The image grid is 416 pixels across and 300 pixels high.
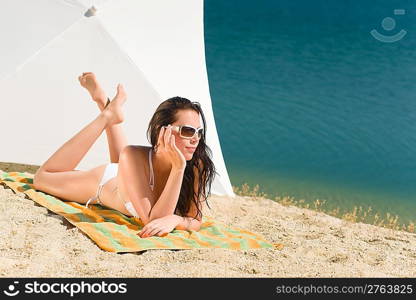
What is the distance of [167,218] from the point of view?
11.5 ft

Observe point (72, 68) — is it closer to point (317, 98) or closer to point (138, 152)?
point (138, 152)

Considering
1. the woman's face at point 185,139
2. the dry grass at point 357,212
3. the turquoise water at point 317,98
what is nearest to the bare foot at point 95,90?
the woman's face at point 185,139

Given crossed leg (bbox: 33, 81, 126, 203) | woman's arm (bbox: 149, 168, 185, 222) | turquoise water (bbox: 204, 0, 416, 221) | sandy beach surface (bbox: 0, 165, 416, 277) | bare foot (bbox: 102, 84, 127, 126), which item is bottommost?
sandy beach surface (bbox: 0, 165, 416, 277)

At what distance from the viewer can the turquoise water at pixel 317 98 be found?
8.52 metres

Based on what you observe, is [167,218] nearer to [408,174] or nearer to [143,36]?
[143,36]

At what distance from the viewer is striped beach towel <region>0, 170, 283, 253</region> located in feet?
10.7

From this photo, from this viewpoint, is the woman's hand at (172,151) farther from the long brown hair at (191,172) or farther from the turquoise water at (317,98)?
the turquoise water at (317,98)

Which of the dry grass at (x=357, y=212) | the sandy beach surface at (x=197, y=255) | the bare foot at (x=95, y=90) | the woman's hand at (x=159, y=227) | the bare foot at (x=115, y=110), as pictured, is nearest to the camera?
the sandy beach surface at (x=197, y=255)

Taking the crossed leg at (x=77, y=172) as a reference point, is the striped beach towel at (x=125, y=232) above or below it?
below

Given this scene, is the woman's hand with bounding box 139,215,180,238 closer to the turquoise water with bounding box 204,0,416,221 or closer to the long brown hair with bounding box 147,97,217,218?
the long brown hair with bounding box 147,97,217,218

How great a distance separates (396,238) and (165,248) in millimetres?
2021

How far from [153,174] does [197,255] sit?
611 mm

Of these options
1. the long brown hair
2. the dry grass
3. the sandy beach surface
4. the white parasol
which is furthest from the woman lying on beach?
the dry grass

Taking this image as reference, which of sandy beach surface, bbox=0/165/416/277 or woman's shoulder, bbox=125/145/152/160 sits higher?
woman's shoulder, bbox=125/145/152/160
